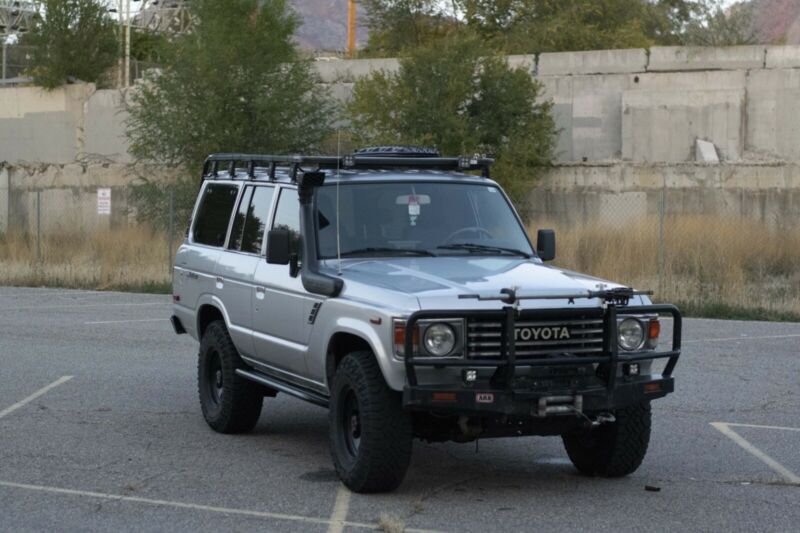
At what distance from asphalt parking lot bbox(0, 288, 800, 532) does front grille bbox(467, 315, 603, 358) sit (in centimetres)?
92

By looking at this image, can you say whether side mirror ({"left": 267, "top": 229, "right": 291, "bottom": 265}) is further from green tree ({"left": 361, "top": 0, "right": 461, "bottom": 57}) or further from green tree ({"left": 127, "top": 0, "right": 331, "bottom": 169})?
green tree ({"left": 361, "top": 0, "right": 461, "bottom": 57})

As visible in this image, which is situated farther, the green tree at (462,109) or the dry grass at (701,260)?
the green tree at (462,109)

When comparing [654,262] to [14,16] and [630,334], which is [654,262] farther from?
[14,16]

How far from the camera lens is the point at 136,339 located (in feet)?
53.3

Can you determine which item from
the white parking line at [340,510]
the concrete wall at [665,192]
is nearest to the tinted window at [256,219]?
the white parking line at [340,510]

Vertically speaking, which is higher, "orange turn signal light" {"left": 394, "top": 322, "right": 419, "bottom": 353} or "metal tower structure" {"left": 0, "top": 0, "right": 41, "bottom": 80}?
"metal tower structure" {"left": 0, "top": 0, "right": 41, "bottom": 80}

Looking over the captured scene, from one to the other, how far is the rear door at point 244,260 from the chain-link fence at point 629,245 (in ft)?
38.7

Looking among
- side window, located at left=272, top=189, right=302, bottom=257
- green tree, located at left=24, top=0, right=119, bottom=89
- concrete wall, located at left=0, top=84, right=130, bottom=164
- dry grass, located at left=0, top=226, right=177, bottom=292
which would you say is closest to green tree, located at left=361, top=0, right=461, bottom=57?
green tree, located at left=24, top=0, right=119, bottom=89

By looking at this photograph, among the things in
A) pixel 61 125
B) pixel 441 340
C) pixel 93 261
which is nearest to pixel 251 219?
pixel 441 340

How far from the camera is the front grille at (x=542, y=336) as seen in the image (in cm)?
768

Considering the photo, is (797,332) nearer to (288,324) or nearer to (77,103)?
(288,324)

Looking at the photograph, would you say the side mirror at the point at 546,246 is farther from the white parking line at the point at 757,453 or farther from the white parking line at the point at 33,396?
the white parking line at the point at 33,396

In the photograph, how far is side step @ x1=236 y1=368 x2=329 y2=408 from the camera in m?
8.90

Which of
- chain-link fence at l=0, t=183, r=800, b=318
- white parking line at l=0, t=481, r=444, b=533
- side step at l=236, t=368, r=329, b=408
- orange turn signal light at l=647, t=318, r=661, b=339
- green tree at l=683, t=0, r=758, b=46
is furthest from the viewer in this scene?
green tree at l=683, t=0, r=758, b=46
